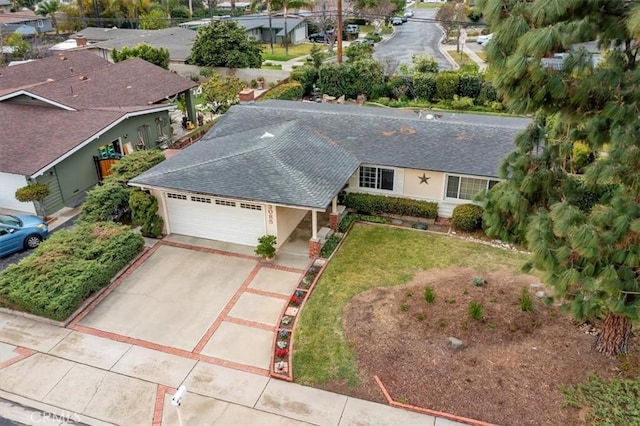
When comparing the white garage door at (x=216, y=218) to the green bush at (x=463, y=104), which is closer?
the white garage door at (x=216, y=218)

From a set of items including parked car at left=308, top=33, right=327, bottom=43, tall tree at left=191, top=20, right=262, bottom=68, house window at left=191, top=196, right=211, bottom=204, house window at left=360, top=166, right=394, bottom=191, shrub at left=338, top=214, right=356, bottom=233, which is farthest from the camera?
parked car at left=308, top=33, right=327, bottom=43

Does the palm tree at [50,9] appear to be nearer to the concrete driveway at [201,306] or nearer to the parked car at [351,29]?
the parked car at [351,29]

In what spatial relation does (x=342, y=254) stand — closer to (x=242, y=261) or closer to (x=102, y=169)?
(x=242, y=261)

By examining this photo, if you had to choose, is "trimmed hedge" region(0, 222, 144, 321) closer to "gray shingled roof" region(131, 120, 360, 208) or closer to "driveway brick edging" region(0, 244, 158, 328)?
"driveway brick edging" region(0, 244, 158, 328)

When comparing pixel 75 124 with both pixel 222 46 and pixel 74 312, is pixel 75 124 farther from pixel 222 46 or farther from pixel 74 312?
pixel 222 46

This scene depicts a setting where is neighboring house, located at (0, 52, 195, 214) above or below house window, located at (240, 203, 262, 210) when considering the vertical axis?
above

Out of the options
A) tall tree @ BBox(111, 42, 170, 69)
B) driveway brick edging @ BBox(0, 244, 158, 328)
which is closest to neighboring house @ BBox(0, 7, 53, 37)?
tall tree @ BBox(111, 42, 170, 69)

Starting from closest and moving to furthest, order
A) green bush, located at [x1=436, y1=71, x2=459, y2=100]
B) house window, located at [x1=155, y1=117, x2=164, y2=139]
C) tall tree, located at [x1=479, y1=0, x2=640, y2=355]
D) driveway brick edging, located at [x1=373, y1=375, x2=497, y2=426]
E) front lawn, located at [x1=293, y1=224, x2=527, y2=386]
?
1. tall tree, located at [x1=479, y1=0, x2=640, y2=355]
2. driveway brick edging, located at [x1=373, y1=375, x2=497, y2=426]
3. front lawn, located at [x1=293, y1=224, x2=527, y2=386]
4. house window, located at [x1=155, y1=117, x2=164, y2=139]
5. green bush, located at [x1=436, y1=71, x2=459, y2=100]

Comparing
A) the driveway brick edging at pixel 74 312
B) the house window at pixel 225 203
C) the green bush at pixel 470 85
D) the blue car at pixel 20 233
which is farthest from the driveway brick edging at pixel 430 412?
the green bush at pixel 470 85
